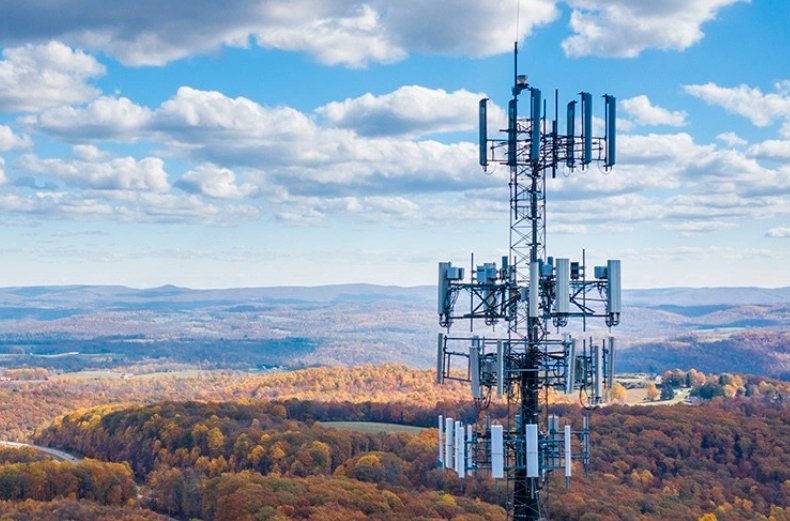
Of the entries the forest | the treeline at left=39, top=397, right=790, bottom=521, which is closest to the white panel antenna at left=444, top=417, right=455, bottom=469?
the forest

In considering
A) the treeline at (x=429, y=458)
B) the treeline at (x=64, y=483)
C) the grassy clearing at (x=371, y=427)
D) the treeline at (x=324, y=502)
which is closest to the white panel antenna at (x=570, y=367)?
the treeline at (x=324, y=502)

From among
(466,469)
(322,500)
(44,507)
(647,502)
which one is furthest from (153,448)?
(466,469)

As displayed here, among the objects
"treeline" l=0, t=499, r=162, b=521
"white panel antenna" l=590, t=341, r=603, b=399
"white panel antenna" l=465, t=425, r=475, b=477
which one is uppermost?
"white panel antenna" l=590, t=341, r=603, b=399

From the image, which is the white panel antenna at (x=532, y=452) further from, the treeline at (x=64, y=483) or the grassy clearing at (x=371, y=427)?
the grassy clearing at (x=371, y=427)

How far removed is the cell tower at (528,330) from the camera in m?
33.2

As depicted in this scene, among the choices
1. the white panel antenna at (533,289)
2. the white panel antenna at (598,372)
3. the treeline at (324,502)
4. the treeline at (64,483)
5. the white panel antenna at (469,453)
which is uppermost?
the white panel antenna at (533,289)

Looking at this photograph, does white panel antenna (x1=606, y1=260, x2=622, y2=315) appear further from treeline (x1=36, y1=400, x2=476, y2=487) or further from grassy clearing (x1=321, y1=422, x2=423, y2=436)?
grassy clearing (x1=321, y1=422, x2=423, y2=436)

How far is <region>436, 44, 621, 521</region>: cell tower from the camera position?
33250 mm

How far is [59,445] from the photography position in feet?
623

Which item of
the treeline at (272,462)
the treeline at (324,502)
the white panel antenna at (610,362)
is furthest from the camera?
the treeline at (272,462)

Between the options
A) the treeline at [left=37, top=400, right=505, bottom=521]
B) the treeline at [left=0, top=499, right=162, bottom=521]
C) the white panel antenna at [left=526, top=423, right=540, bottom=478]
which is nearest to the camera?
the white panel antenna at [left=526, top=423, right=540, bottom=478]

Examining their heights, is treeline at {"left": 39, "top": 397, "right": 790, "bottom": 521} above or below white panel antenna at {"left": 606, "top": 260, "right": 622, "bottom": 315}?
below

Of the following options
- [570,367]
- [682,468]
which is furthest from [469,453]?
[682,468]

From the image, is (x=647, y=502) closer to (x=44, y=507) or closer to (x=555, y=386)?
(x=44, y=507)
